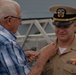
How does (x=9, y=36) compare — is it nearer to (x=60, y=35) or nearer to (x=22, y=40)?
(x=60, y=35)

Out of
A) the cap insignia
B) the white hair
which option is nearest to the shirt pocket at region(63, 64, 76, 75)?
the cap insignia

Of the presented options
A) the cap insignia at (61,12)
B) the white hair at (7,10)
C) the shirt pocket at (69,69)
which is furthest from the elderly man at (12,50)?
the cap insignia at (61,12)

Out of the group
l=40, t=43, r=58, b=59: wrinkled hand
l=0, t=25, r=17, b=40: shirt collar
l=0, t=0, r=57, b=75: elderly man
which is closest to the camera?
l=0, t=0, r=57, b=75: elderly man

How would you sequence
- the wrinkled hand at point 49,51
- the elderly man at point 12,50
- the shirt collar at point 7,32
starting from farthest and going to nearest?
the wrinkled hand at point 49,51
the shirt collar at point 7,32
the elderly man at point 12,50

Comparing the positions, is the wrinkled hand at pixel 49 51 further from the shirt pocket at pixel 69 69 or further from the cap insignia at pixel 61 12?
the cap insignia at pixel 61 12

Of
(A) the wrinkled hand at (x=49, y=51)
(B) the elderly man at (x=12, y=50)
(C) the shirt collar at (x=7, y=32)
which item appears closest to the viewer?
(B) the elderly man at (x=12, y=50)

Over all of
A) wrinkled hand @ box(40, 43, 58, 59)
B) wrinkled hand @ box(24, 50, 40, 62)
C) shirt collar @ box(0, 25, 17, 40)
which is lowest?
wrinkled hand @ box(24, 50, 40, 62)

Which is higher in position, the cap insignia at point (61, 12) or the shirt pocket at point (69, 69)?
the cap insignia at point (61, 12)

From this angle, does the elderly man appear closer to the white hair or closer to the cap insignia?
the white hair

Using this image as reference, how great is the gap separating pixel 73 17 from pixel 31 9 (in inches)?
622

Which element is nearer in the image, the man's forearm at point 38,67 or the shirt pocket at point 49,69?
Answer: the man's forearm at point 38,67

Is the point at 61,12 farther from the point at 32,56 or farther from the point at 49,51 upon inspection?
the point at 32,56

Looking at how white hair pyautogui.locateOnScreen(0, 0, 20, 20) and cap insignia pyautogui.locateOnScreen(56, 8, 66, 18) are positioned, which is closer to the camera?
white hair pyautogui.locateOnScreen(0, 0, 20, 20)

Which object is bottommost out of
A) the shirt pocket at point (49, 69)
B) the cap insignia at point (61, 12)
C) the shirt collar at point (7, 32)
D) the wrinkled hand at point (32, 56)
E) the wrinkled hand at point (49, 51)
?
the shirt pocket at point (49, 69)
